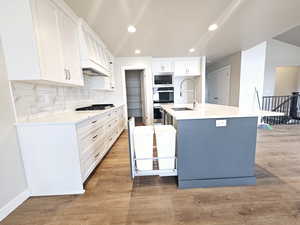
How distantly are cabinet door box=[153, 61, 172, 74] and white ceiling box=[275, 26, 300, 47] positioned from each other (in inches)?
171

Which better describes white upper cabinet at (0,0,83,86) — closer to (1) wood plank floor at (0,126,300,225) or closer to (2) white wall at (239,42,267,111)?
(1) wood plank floor at (0,126,300,225)

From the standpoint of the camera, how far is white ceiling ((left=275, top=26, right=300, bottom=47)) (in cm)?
489

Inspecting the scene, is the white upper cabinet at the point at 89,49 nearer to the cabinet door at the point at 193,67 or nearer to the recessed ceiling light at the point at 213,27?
the recessed ceiling light at the point at 213,27

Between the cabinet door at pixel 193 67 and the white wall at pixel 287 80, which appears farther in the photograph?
the white wall at pixel 287 80

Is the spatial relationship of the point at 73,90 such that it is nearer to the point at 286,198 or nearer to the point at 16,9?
the point at 16,9

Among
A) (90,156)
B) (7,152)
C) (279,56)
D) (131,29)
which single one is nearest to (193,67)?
(131,29)

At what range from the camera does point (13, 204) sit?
1451mm

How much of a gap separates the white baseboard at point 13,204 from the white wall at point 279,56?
8.35m

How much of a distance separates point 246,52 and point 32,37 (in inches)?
196

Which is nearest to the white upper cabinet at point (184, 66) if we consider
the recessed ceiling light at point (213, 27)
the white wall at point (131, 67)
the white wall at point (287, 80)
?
the white wall at point (131, 67)

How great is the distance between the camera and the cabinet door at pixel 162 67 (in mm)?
4676

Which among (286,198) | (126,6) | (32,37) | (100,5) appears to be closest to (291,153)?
(286,198)

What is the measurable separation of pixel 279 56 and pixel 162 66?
5.44m

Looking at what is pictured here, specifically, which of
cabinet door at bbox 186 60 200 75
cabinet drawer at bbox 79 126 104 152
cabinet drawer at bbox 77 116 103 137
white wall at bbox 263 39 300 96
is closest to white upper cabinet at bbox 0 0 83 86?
cabinet drawer at bbox 77 116 103 137
